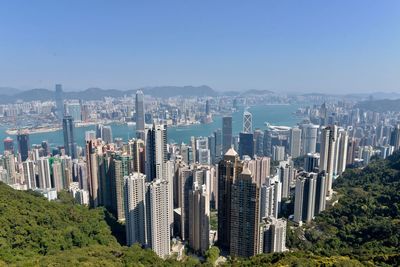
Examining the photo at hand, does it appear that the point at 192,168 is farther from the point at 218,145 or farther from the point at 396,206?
the point at 218,145

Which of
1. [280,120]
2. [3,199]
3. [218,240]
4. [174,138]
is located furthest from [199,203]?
[280,120]

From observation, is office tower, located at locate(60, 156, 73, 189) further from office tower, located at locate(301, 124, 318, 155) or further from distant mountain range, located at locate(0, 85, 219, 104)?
distant mountain range, located at locate(0, 85, 219, 104)

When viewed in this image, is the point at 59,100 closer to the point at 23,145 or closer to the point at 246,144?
the point at 23,145

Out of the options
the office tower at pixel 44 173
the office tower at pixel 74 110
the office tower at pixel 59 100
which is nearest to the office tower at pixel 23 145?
the office tower at pixel 44 173

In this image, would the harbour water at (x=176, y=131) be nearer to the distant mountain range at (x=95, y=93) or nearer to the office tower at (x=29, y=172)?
the distant mountain range at (x=95, y=93)

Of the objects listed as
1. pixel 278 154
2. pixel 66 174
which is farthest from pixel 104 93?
pixel 278 154

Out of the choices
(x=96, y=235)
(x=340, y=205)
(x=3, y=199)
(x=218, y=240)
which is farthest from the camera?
(x=340, y=205)
